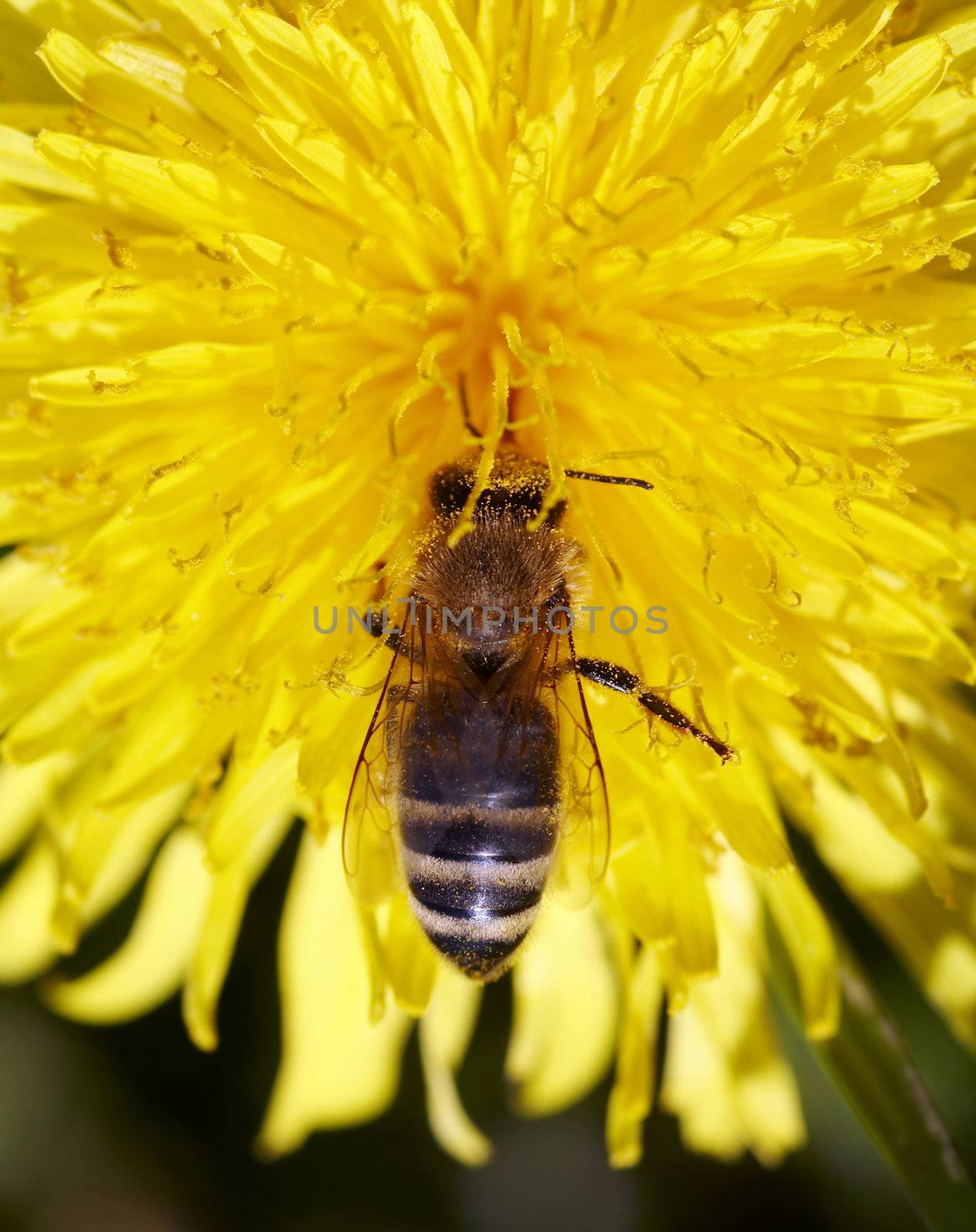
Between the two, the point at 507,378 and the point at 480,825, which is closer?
the point at 480,825

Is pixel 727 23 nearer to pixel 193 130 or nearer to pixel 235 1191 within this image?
pixel 193 130

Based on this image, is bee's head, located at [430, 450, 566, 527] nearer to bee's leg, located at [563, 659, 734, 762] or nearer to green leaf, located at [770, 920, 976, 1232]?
bee's leg, located at [563, 659, 734, 762]

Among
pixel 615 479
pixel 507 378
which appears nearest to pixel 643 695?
pixel 615 479

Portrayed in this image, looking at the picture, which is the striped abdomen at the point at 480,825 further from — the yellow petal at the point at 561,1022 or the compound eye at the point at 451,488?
the yellow petal at the point at 561,1022

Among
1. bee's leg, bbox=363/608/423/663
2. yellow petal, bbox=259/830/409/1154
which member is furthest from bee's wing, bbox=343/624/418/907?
yellow petal, bbox=259/830/409/1154

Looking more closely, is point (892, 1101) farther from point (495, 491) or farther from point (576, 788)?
point (495, 491)

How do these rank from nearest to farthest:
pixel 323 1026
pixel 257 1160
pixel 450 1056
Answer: pixel 323 1026, pixel 450 1056, pixel 257 1160
